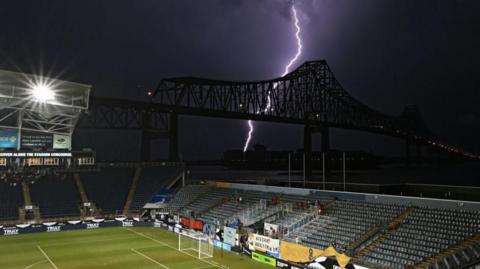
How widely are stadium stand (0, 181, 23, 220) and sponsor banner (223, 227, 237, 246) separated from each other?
79.3 ft

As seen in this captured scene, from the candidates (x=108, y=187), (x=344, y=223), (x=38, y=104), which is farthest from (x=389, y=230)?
(x=108, y=187)

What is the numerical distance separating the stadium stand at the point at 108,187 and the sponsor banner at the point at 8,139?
39.1 feet

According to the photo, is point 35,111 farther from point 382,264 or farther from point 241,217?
point 382,264

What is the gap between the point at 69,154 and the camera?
1772 inches

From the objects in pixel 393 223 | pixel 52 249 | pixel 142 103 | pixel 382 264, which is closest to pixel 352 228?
pixel 393 223

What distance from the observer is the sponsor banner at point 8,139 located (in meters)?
39.8

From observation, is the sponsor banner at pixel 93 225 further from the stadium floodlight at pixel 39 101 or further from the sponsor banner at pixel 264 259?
the sponsor banner at pixel 264 259

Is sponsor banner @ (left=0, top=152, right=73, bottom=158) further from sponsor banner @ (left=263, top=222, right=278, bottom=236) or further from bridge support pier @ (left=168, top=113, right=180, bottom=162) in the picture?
sponsor banner @ (left=263, top=222, right=278, bottom=236)

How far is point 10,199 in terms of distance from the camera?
4503 centimetres

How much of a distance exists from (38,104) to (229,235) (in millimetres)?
21219

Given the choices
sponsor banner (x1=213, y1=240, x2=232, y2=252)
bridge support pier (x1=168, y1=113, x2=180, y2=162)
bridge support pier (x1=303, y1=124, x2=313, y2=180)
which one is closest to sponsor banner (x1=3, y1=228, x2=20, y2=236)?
sponsor banner (x1=213, y1=240, x2=232, y2=252)

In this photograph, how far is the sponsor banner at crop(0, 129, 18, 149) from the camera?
39.8m

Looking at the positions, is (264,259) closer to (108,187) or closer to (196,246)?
(196,246)

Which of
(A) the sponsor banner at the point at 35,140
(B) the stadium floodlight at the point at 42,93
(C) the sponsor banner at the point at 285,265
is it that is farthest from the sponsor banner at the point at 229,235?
(A) the sponsor banner at the point at 35,140
